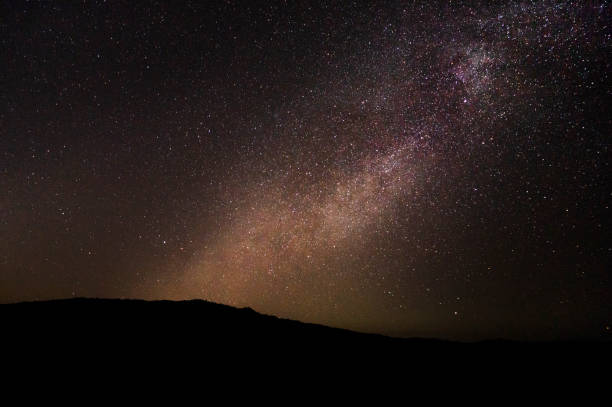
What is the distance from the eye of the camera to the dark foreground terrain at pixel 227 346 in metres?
7.92

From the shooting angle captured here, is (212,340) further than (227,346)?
Yes

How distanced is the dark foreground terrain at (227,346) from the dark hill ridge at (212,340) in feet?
0.08

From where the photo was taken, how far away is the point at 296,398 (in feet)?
23.4

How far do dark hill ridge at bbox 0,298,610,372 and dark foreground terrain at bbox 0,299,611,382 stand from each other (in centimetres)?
2

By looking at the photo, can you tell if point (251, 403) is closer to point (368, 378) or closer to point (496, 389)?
point (368, 378)

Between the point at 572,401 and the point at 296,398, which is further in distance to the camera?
the point at 572,401

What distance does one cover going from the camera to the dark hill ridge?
323 inches

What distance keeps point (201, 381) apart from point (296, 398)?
1.88 meters

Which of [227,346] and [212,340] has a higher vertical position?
[212,340]

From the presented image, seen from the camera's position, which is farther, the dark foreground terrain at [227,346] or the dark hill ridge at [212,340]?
the dark hill ridge at [212,340]

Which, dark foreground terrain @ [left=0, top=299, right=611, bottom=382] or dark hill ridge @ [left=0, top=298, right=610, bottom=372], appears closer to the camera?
dark foreground terrain @ [left=0, top=299, right=611, bottom=382]

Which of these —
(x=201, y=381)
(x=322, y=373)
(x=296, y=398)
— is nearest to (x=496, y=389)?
(x=322, y=373)

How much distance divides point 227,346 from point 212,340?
48 cm

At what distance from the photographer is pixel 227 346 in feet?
30.5
